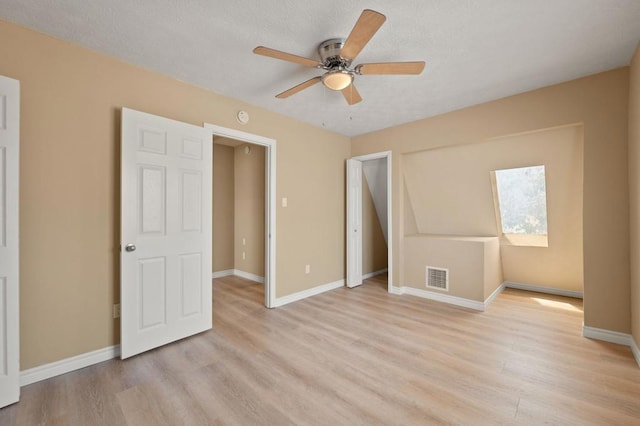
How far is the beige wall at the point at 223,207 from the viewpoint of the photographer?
17.2ft

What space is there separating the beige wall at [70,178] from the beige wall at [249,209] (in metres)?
2.21

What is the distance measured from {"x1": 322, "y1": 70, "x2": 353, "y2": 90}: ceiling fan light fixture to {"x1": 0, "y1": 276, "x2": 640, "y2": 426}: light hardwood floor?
224cm

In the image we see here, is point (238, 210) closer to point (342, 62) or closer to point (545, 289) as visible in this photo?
point (342, 62)

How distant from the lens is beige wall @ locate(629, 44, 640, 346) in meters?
2.16

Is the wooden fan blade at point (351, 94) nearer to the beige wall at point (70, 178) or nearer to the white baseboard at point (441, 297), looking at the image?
the beige wall at point (70, 178)

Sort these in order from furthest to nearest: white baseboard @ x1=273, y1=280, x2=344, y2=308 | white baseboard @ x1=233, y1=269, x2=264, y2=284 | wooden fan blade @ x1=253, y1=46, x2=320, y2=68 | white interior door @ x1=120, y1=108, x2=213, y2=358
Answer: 1. white baseboard @ x1=233, y1=269, x2=264, y2=284
2. white baseboard @ x1=273, y1=280, x2=344, y2=308
3. white interior door @ x1=120, y1=108, x2=213, y2=358
4. wooden fan blade @ x1=253, y1=46, x2=320, y2=68

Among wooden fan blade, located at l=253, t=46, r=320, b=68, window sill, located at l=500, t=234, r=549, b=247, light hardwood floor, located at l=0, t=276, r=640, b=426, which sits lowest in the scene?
light hardwood floor, located at l=0, t=276, r=640, b=426

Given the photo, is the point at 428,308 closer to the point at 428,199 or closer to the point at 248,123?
the point at 428,199

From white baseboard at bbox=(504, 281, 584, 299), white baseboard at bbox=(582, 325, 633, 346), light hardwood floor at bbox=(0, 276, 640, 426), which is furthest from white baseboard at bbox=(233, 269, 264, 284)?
white baseboard at bbox=(582, 325, 633, 346)

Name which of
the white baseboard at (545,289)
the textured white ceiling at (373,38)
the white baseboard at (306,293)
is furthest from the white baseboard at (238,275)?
the white baseboard at (545,289)

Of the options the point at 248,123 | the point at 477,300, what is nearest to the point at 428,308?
the point at 477,300

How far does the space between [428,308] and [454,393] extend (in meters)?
1.73

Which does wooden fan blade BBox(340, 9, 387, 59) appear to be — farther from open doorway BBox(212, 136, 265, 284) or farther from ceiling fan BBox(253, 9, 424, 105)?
open doorway BBox(212, 136, 265, 284)

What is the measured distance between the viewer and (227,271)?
17.7 feet
